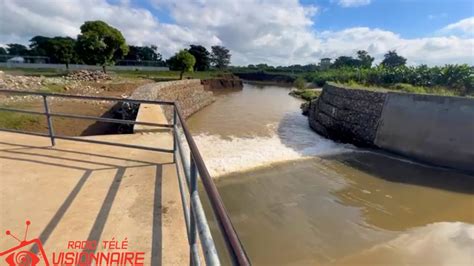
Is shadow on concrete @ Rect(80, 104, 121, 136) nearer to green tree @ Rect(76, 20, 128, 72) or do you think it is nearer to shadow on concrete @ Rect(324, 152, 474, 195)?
shadow on concrete @ Rect(324, 152, 474, 195)

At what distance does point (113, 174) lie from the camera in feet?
10.0

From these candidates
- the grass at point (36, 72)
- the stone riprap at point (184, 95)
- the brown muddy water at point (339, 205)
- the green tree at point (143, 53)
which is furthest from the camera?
the green tree at point (143, 53)

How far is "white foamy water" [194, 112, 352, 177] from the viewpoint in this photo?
25.9ft

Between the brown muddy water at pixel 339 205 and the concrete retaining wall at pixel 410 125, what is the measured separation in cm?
58

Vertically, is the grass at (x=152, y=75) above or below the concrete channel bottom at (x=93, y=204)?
above

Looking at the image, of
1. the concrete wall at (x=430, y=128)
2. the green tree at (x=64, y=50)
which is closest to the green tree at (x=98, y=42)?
the green tree at (x=64, y=50)

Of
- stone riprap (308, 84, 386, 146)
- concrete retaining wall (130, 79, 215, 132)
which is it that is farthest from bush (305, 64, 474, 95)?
concrete retaining wall (130, 79, 215, 132)

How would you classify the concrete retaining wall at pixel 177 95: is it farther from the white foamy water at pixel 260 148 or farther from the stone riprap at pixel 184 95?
the white foamy water at pixel 260 148

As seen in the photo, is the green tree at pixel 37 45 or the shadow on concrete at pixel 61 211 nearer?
the shadow on concrete at pixel 61 211

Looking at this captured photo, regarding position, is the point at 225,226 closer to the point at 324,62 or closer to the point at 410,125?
the point at 410,125

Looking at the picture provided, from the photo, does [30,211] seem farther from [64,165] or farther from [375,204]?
[375,204]

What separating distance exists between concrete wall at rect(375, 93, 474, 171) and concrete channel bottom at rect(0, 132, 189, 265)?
902cm

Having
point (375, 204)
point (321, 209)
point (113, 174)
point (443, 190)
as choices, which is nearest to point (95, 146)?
point (113, 174)

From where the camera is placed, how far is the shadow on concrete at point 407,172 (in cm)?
724
